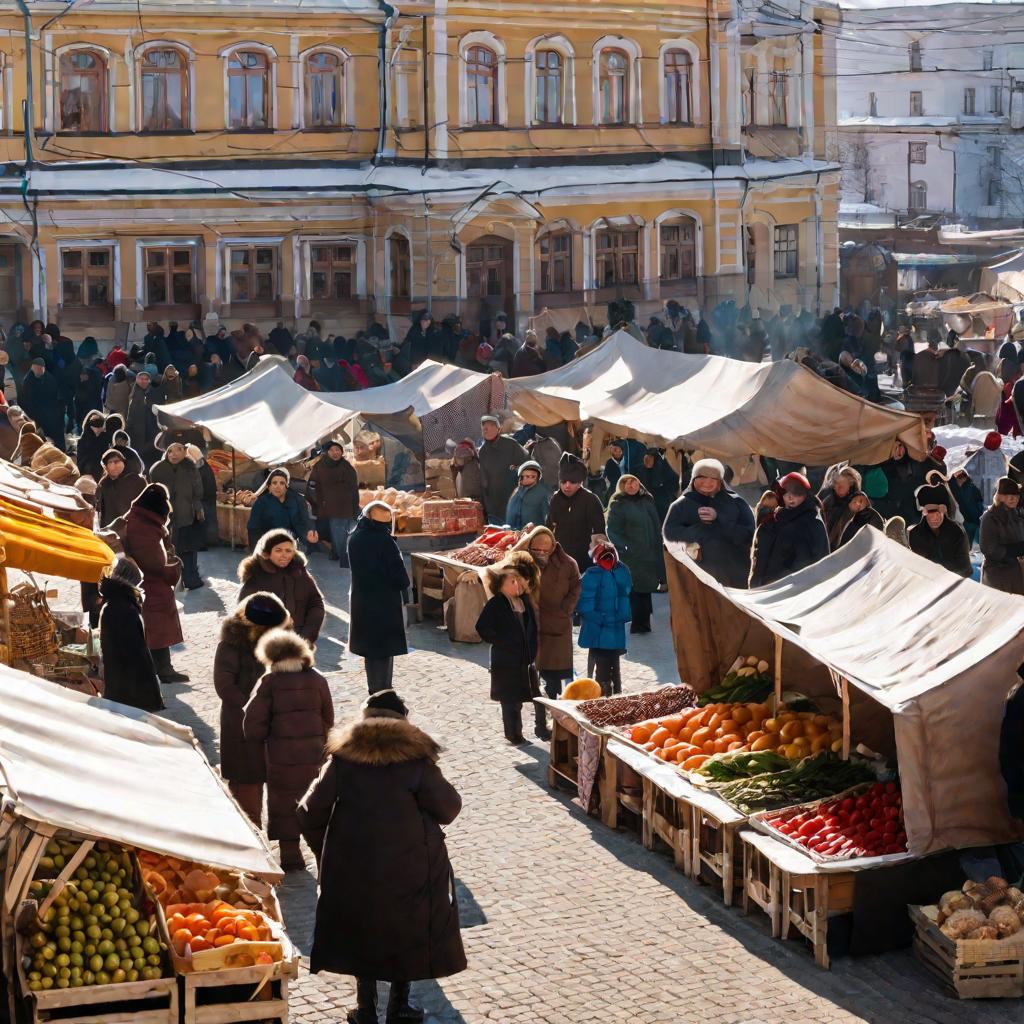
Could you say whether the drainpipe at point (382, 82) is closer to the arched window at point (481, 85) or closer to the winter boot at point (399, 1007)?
the arched window at point (481, 85)

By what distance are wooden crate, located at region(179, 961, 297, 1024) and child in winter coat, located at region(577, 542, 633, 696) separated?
5.45 metres

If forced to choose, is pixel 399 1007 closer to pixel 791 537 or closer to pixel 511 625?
→ pixel 511 625

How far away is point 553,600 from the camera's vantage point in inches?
502

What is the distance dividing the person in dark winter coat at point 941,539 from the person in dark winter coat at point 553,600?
2878 mm

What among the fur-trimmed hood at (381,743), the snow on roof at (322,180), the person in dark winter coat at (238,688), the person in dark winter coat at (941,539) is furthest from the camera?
the snow on roof at (322,180)

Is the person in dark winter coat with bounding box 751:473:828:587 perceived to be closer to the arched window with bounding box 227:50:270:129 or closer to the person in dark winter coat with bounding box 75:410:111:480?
the person in dark winter coat with bounding box 75:410:111:480

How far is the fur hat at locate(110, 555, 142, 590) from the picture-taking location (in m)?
11.7

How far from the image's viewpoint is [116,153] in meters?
33.0

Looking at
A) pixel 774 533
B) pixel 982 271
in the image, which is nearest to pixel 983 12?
pixel 982 271

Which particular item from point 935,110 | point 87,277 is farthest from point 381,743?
point 935,110

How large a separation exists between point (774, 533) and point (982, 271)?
34.4 meters

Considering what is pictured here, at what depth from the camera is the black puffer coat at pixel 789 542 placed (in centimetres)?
1348

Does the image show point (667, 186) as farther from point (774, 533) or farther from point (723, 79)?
point (774, 533)

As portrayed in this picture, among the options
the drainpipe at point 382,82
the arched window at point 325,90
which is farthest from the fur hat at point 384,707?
the arched window at point 325,90
